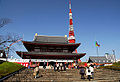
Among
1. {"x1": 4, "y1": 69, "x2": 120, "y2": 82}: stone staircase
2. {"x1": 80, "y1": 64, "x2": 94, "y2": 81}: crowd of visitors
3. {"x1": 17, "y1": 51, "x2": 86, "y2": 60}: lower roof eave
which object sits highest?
{"x1": 17, "y1": 51, "x2": 86, "y2": 60}: lower roof eave

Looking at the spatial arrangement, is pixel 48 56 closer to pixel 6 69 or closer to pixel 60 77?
pixel 6 69

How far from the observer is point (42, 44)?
87.4ft

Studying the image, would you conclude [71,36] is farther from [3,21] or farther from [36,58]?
[3,21]

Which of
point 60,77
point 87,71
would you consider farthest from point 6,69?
point 87,71

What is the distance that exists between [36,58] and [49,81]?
1673 cm

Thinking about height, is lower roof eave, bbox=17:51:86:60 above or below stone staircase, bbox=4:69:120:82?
above

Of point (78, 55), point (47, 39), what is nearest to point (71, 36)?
point (47, 39)

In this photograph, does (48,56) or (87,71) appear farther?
(48,56)

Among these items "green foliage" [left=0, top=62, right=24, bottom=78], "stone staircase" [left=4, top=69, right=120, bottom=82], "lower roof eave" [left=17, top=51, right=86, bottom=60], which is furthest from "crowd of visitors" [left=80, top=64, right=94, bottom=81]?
"lower roof eave" [left=17, top=51, right=86, bottom=60]

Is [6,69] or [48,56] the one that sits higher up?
[48,56]

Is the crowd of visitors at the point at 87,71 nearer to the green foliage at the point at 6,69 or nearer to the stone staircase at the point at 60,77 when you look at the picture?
the stone staircase at the point at 60,77

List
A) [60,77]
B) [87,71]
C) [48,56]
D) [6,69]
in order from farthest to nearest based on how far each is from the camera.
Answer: [48,56] < [6,69] < [60,77] < [87,71]

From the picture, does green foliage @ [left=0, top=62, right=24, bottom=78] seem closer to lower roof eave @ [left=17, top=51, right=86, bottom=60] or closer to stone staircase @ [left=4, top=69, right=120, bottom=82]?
stone staircase @ [left=4, top=69, right=120, bottom=82]

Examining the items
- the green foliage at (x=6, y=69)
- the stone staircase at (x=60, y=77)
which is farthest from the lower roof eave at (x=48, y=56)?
the stone staircase at (x=60, y=77)
